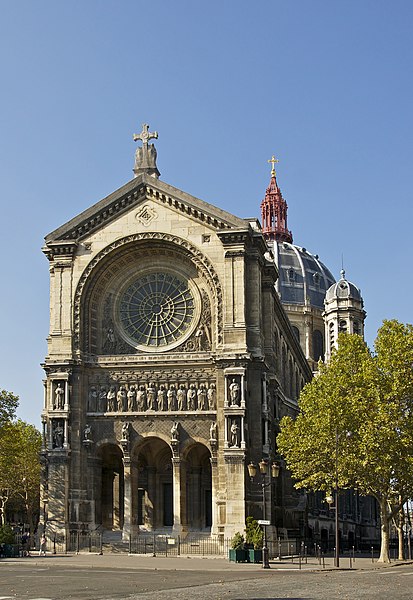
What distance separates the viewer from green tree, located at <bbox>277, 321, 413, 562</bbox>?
52.0 m

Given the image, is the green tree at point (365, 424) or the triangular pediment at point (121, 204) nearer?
the green tree at point (365, 424)

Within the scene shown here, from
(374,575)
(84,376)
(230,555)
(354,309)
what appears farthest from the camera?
(354,309)

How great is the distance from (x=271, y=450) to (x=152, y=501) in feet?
29.4

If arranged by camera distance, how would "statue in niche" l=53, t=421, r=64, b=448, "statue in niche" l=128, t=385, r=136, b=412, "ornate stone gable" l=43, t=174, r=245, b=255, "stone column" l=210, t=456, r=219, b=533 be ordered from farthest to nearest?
"ornate stone gable" l=43, t=174, r=245, b=255, "statue in niche" l=128, t=385, r=136, b=412, "statue in niche" l=53, t=421, r=64, b=448, "stone column" l=210, t=456, r=219, b=533

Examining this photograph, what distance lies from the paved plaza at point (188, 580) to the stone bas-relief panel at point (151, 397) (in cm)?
1106

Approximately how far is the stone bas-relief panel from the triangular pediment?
1068 cm

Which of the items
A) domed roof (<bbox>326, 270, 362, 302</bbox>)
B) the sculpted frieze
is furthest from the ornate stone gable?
domed roof (<bbox>326, 270, 362, 302</bbox>)

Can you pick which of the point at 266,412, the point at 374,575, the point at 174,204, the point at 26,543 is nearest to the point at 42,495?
the point at 26,543

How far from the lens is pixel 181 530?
58.1 m

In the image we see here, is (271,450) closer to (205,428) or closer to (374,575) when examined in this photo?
(205,428)

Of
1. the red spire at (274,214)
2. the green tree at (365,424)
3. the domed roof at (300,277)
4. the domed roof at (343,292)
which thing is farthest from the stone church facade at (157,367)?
the red spire at (274,214)

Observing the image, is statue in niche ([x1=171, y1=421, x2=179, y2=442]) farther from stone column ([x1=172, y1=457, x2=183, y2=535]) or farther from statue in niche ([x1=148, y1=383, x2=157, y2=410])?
statue in niche ([x1=148, y1=383, x2=157, y2=410])

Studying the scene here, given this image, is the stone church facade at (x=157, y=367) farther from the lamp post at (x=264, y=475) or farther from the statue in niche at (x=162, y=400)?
the lamp post at (x=264, y=475)

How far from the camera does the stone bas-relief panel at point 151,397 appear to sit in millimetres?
59625
